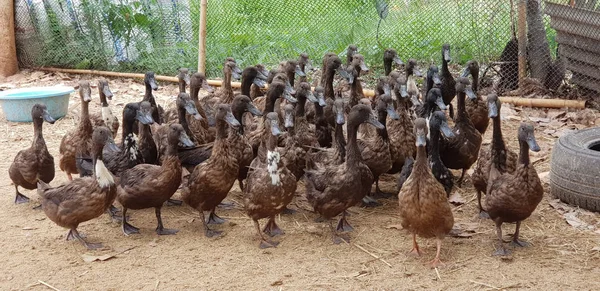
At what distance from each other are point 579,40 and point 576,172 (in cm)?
396

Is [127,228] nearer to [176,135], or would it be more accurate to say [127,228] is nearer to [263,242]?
[176,135]

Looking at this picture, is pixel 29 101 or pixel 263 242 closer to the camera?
pixel 263 242

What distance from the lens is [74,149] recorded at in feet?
23.5

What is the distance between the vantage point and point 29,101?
990 centimetres

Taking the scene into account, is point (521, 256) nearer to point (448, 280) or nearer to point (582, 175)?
point (448, 280)

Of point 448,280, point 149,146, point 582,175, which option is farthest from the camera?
point 149,146

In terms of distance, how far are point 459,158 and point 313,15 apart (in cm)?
518

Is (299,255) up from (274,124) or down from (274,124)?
down

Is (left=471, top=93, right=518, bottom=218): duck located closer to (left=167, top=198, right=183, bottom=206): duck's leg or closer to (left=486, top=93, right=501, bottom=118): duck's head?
(left=486, top=93, right=501, bottom=118): duck's head

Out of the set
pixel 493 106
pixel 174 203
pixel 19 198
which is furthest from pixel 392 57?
pixel 19 198

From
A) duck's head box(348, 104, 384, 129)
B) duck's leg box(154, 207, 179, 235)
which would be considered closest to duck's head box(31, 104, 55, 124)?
duck's leg box(154, 207, 179, 235)

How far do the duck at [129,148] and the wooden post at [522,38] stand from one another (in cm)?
572

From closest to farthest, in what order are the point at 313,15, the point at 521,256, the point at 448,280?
the point at 448,280 < the point at 521,256 < the point at 313,15

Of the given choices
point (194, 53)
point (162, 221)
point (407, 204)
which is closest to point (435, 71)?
point (407, 204)
